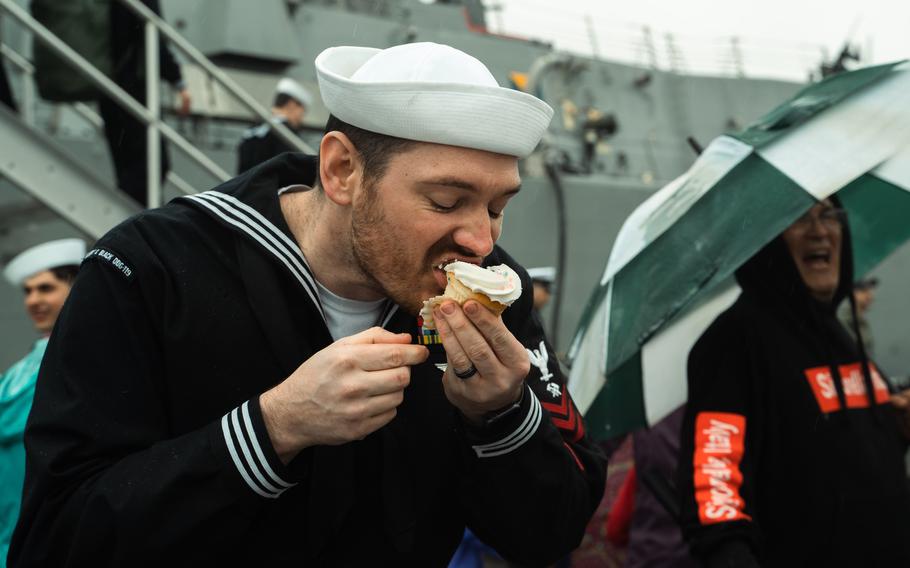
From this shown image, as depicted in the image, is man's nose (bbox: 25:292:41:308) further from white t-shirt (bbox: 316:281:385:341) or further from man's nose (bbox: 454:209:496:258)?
man's nose (bbox: 454:209:496:258)

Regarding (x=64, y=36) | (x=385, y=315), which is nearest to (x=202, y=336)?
(x=385, y=315)

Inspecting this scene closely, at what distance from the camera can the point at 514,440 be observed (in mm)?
1585

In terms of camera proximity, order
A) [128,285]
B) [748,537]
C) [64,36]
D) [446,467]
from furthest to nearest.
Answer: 1. [64,36]
2. [748,537]
3. [446,467]
4. [128,285]

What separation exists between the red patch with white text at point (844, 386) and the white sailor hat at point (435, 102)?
135cm

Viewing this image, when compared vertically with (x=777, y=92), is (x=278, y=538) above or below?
above

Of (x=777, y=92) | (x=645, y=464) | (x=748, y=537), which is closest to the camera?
(x=748, y=537)

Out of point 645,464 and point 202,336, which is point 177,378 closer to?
point 202,336

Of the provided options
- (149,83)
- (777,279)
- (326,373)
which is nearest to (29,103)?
(149,83)

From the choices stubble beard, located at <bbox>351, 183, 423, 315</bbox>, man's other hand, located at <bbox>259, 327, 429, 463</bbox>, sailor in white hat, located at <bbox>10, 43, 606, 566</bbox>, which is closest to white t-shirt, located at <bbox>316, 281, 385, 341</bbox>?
sailor in white hat, located at <bbox>10, 43, 606, 566</bbox>

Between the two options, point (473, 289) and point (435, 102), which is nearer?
point (473, 289)

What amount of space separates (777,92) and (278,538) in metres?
15.1

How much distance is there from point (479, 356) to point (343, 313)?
0.38 m

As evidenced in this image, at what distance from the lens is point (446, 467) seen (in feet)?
5.59

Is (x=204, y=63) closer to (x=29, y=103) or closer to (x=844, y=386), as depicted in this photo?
(x=29, y=103)
